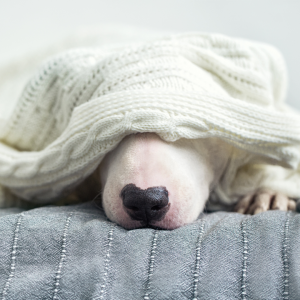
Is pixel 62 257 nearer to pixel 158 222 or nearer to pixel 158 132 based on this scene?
pixel 158 222

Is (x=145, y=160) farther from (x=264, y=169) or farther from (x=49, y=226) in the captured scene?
(x=264, y=169)

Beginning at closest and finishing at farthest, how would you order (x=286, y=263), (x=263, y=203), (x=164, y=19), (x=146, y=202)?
(x=286, y=263), (x=146, y=202), (x=263, y=203), (x=164, y=19)

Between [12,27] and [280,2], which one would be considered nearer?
[280,2]

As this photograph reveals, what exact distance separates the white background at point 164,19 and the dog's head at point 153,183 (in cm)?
110

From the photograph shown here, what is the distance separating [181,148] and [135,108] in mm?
130

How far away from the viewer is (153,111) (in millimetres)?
695

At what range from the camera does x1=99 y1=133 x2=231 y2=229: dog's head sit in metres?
0.65

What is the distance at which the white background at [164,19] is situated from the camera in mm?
1643

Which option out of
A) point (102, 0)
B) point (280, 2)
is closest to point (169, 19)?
point (102, 0)

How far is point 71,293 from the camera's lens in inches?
21.5

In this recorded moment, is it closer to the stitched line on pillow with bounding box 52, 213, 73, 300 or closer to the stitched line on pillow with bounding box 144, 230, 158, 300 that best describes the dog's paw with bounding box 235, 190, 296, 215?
the stitched line on pillow with bounding box 144, 230, 158, 300

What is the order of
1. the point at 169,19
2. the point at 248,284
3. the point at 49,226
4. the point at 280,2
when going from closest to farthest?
1. the point at 248,284
2. the point at 49,226
3. the point at 280,2
4. the point at 169,19

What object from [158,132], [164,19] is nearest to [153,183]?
[158,132]

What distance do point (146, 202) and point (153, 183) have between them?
38 millimetres
